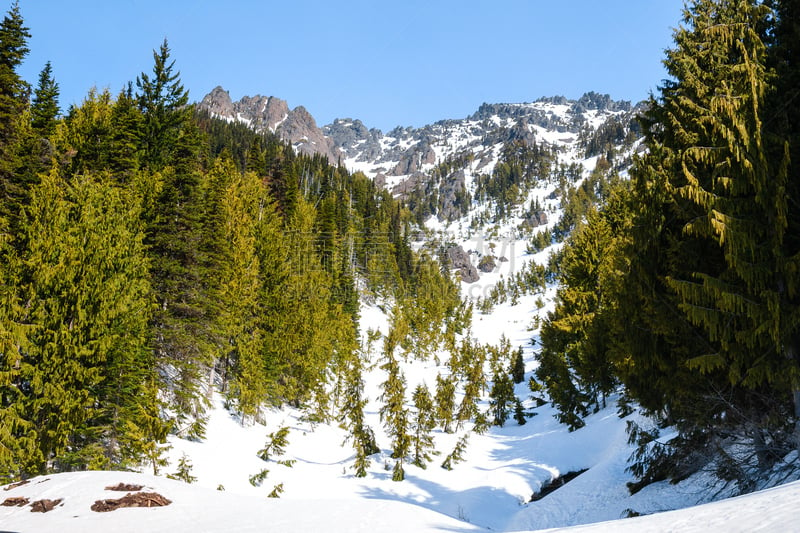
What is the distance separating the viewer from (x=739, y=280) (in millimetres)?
9250

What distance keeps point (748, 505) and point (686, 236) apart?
6.95 metres

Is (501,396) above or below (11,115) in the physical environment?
below

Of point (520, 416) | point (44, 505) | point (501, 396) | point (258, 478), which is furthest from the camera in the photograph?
point (501, 396)

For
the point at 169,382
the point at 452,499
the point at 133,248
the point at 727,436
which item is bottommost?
the point at 452,499

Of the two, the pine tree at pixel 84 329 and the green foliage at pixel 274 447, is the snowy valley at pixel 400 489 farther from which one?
the pine tree at pixel 84 329

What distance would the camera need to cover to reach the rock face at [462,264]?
184m

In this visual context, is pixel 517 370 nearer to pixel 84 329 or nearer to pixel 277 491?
pixel 277 491

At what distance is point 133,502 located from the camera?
364 inches

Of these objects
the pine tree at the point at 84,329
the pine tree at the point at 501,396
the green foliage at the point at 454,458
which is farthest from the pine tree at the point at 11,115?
the pine tree at the point at 501,396

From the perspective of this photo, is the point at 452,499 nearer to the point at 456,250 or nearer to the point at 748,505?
the point at 748,505

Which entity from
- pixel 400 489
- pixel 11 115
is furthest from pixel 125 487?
pixel 11 115

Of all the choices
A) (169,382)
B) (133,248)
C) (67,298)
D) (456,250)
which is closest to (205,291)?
(169,382)

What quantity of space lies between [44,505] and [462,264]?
603ft

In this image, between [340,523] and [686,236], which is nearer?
[340,523]
